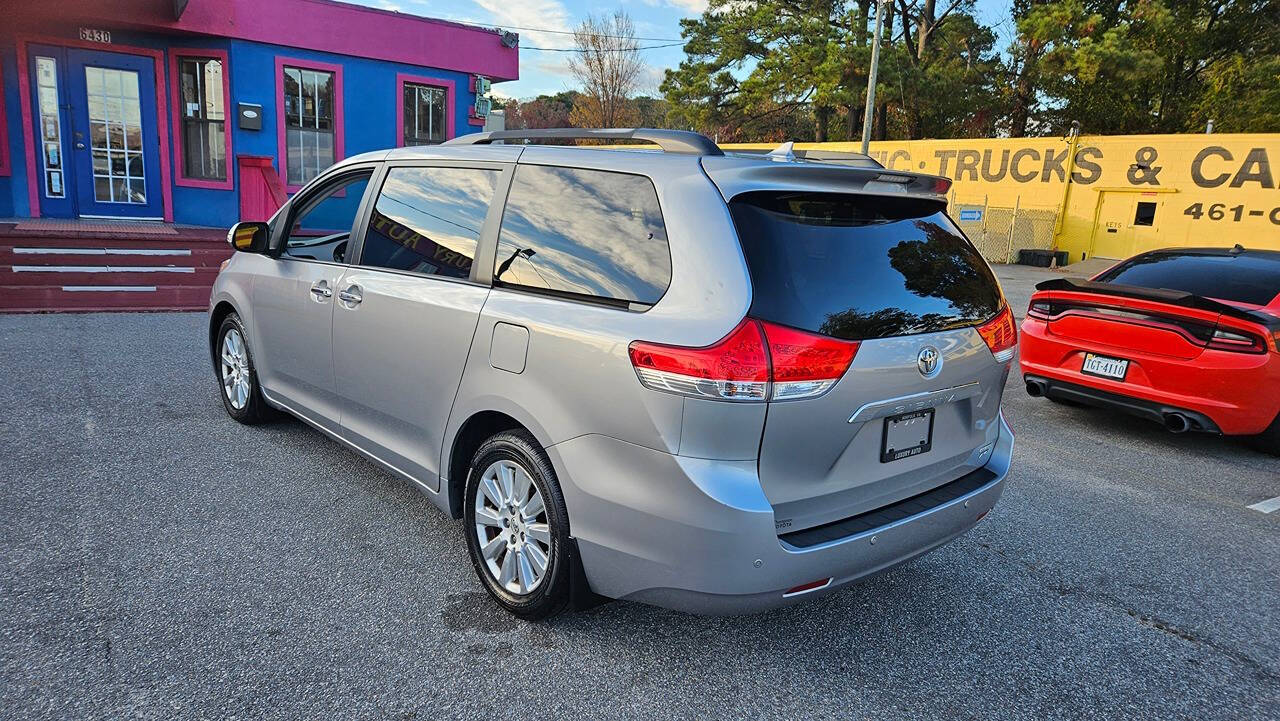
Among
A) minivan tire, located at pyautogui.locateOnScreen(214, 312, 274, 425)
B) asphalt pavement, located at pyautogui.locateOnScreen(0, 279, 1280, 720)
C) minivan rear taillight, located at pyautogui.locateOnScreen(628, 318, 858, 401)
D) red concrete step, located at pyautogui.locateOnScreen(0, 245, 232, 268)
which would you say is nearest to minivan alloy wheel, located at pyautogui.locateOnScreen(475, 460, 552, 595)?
asphalt pavement, located at pyautogui.locateOnScreen(0, 279, 1280, 720)

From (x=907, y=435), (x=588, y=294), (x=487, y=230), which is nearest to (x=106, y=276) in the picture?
(x=487, y=230)

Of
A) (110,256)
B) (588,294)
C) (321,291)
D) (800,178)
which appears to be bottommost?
(110,256)

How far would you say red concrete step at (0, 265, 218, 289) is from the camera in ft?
28.1

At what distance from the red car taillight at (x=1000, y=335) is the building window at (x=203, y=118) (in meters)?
13.3

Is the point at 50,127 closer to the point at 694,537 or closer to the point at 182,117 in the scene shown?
the point at 182,117

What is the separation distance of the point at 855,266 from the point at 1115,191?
25.1 metres

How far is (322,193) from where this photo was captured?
177 inches

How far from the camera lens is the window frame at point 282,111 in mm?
13250

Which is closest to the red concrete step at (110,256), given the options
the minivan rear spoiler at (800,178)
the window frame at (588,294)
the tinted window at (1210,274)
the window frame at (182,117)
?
the window frame at (182,117)

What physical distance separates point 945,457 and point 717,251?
1.22 m

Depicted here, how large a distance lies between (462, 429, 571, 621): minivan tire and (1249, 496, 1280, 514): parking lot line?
13.8 ft

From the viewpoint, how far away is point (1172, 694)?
9.05 ft

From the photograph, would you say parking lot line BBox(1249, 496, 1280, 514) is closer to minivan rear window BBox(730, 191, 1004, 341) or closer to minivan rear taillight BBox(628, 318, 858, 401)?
minivan rear window BBox(730, 191, 1004, 341)

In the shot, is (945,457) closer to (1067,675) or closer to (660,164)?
(1067,675)
